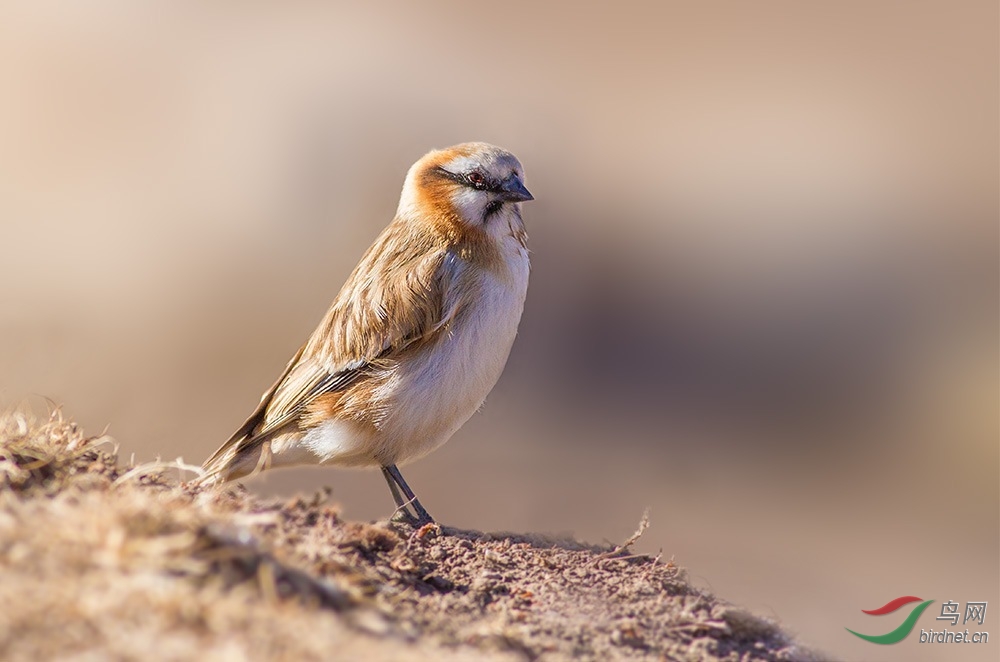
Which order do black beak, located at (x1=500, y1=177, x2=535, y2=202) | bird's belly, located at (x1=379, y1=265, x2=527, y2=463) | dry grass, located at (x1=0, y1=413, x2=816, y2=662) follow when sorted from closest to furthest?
dry grass, located at (x1=0, y1=413, x2=816, y2=662) → bird's belly, located at (x1=379, y1=265, x2=527, y2=463) → black beak, located at (x1=500, y1=177, x2=535, y2=202)

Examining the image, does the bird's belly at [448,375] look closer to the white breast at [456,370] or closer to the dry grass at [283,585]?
the white breast at [456,370]

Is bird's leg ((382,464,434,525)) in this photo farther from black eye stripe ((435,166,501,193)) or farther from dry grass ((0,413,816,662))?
black eye stripe ((435,166,501,193))

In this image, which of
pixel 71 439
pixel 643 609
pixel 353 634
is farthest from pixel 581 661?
pixel 71 439

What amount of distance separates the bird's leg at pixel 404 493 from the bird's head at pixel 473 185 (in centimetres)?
175

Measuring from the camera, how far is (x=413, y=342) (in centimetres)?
638

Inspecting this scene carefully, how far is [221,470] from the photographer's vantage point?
6.77 meters

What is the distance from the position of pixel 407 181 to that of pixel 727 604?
3918 millimetres

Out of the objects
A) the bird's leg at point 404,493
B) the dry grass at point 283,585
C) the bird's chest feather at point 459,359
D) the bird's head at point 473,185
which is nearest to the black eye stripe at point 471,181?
the bird's head at point 473,185

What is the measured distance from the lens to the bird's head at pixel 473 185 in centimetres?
676

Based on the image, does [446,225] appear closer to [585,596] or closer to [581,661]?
[585,596]

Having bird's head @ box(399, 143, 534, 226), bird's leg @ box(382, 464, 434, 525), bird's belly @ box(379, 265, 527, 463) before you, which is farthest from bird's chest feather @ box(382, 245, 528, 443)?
bird's head @ box(399, 143, 534, 226)

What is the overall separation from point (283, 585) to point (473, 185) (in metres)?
3.90

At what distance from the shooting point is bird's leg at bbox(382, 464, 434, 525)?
637 centimetres

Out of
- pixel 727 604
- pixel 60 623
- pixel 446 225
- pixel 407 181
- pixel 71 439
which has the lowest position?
pixel 60 623
